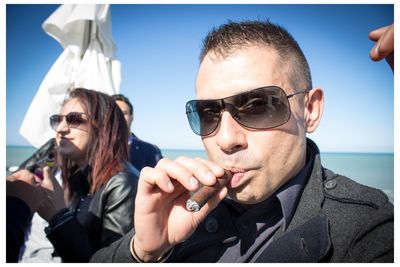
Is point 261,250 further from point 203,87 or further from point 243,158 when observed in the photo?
point 203,87

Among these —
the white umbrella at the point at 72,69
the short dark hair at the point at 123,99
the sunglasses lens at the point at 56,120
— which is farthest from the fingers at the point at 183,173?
the short dark hair at the point at 123,99

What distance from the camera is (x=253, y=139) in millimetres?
1288

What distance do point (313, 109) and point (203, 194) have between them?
946 millimetres

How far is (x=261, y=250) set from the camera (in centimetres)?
123

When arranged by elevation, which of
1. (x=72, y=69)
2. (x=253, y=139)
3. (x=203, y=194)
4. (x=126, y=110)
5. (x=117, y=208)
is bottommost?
(x=117, y=208)

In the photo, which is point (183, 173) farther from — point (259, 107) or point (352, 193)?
point (352, 193)

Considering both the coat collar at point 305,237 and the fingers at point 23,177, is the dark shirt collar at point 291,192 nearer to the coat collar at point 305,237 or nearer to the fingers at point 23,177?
the coat collar at point 305,237

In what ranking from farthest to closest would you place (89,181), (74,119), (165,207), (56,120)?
(56,120) → (74,119) → (89,181) → (165,207)

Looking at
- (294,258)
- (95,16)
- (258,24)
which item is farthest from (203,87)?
(95,16)

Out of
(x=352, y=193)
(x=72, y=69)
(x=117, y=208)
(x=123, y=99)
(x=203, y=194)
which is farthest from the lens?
(x=123, y=99)

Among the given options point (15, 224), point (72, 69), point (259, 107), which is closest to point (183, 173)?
point (259, 107)

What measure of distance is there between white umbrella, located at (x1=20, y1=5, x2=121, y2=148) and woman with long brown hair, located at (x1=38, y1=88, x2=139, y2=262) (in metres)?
1.63

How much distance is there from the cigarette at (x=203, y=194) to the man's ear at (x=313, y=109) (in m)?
0.65

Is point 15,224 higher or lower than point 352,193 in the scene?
lower
